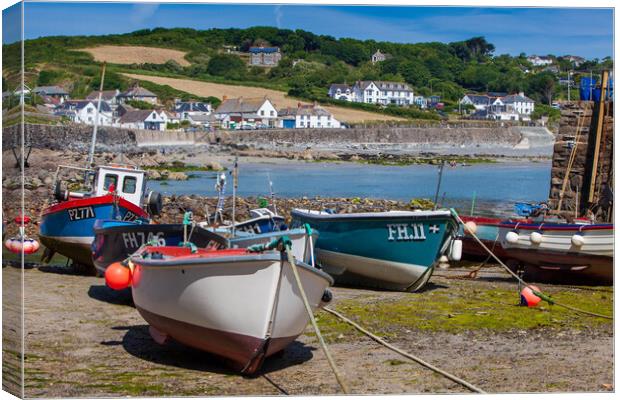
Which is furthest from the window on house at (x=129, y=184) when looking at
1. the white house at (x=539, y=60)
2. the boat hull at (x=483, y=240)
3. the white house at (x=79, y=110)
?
the white house at (x=79, y=110)

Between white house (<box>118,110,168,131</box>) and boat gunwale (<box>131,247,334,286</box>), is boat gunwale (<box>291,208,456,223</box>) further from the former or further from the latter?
white house (<box>118,110,168,131</box>)

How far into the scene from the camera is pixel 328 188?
117 ft

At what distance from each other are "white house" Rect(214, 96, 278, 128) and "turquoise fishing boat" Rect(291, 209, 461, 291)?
44.9 m

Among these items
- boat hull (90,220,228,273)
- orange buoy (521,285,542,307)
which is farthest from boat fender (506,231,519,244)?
boat hull (90,220,228,273)

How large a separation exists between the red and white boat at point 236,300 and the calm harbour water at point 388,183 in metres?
15.4

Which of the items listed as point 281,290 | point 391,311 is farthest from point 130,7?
point 391,311

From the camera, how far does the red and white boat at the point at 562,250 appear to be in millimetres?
13180

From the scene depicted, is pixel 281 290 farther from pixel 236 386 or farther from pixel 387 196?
pixel 387 196

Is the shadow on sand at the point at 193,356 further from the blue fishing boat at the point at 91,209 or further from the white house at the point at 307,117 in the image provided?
the white house at the point at 307,117

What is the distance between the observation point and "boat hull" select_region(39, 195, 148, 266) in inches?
551

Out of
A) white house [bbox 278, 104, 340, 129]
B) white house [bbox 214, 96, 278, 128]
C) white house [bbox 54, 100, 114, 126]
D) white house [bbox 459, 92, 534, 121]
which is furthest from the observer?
white house [bbox 278, 104, 340, 129]

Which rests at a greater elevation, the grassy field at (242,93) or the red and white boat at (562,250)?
the grassy field at (242,93)

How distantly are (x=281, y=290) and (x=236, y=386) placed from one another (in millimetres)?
862

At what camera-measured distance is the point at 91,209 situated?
14.1 metres
